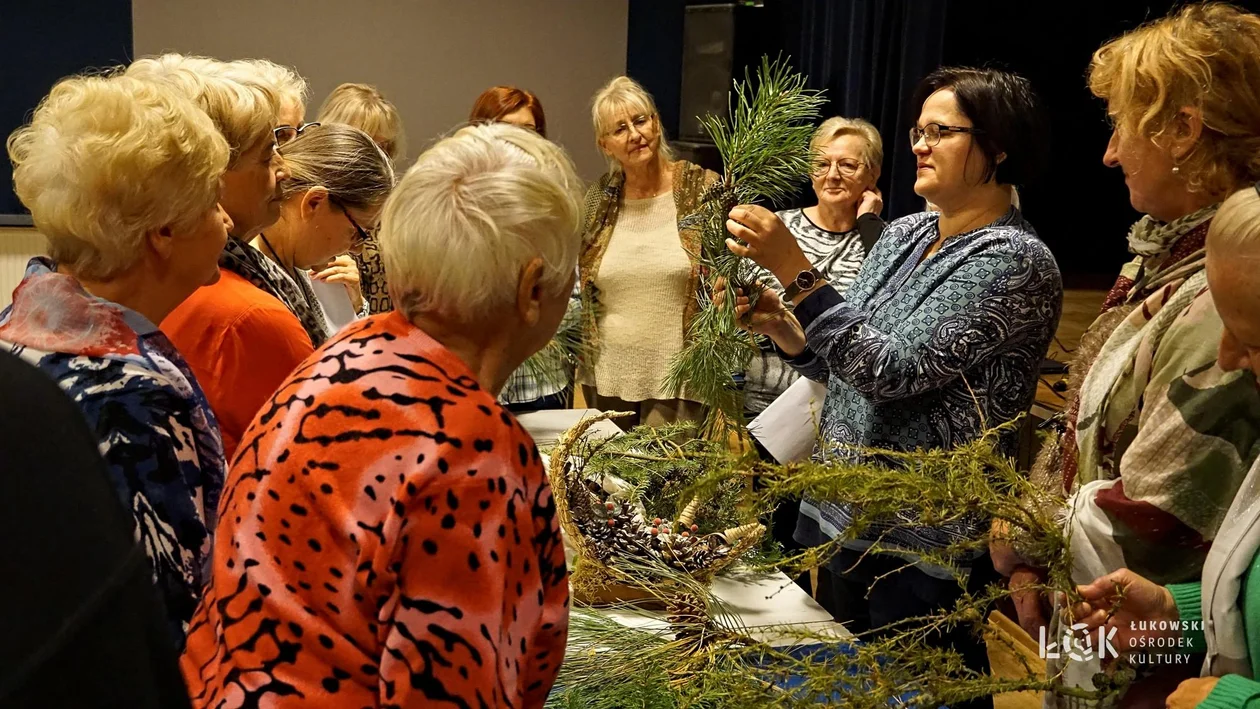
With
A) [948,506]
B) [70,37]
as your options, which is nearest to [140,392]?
[948,506]

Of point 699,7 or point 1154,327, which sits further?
point 699,7

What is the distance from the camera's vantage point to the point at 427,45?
6.14 m

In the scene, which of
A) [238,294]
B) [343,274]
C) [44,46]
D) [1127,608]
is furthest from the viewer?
[44,46]

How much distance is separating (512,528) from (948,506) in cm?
48

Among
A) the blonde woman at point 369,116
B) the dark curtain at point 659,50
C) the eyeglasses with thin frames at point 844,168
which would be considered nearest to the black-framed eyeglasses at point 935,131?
the eyeglasses with thin frames at point 844,168

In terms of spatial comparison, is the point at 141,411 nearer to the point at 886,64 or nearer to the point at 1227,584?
the point at 1227,584

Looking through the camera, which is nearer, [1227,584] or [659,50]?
[1227,584]

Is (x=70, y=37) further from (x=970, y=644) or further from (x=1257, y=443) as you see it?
(x=1257, y=443)

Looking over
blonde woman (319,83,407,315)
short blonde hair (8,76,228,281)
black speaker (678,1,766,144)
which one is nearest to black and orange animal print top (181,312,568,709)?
short blonde hair (8,76,228,281)

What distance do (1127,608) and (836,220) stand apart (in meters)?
2.08

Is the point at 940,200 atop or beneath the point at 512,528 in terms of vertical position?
atop

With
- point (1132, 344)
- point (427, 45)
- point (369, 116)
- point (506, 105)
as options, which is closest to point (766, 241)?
point (1132, 344)

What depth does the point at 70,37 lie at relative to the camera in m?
5.52

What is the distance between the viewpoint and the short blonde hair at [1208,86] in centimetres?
151
